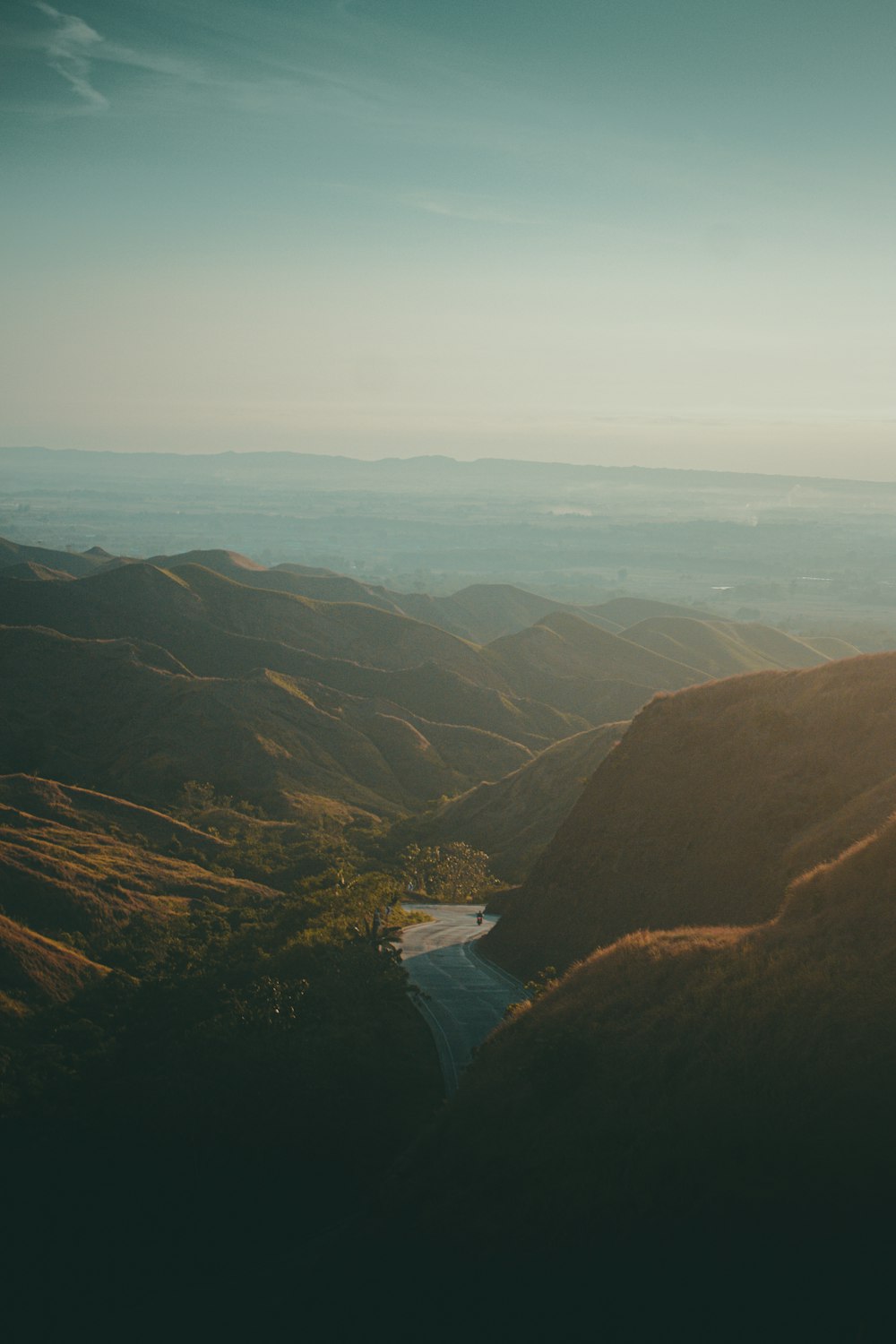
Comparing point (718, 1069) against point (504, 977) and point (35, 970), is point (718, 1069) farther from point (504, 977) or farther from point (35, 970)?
point (35, 970)

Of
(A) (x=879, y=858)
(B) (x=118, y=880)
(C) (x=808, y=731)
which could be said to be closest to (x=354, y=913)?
(B) (x=118, y=880)

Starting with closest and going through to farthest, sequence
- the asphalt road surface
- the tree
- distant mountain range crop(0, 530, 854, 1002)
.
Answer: the asphalt road surface
distant mountain range crop(0, 530, 854, 1002)
the tree

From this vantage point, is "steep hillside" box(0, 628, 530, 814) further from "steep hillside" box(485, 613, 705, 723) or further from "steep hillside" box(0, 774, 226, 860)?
"steep hillside" box(485, 613, 705, 723)

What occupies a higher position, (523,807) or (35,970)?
(35,970)

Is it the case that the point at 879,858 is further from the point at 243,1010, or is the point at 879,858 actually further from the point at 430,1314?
the point at 243,1010

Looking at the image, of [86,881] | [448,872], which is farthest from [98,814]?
[448,872]

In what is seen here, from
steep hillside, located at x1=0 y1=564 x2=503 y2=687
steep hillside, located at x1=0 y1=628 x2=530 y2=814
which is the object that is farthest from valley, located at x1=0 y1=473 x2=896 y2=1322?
steep hillside, located at x1=0 y1=564 x2=503 y2=687

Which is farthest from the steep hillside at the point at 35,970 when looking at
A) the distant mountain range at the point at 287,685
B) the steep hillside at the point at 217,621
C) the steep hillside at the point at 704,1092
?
the steep hillside at the point at 217,621
